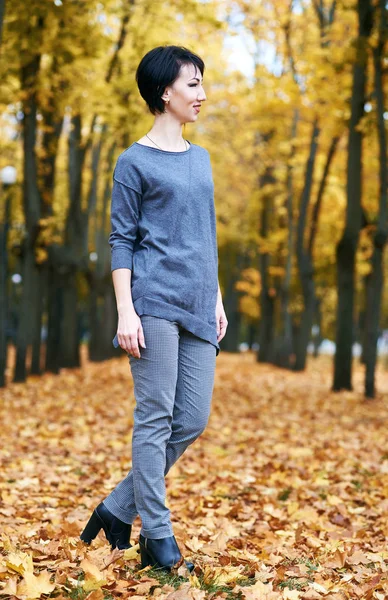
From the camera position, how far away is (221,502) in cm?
568

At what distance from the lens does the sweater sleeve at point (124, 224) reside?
3396 millimetres

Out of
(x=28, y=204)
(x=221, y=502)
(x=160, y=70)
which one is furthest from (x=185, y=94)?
(x=28, y=204)

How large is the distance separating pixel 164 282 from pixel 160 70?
92 cm

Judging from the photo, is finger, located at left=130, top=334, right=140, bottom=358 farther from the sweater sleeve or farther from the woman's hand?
the woman's hand

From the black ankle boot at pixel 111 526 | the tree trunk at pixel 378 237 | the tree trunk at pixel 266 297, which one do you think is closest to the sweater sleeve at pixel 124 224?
the black ankle boot at pixel 111 526

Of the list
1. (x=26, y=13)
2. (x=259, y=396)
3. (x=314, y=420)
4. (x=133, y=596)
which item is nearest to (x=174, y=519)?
(x=133, y=596)

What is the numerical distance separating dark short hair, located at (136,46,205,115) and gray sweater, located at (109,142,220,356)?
24cm

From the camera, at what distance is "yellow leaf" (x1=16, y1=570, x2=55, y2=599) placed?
10.1 ft

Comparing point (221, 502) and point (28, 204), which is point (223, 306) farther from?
point (221, 502)

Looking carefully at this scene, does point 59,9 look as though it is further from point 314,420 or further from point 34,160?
point 314,420

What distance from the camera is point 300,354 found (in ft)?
73.9

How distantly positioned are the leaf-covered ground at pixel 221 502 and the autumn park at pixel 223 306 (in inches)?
0.8

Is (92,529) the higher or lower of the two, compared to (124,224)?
lower

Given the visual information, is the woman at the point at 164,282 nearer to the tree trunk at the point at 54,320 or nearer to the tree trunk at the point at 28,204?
the tree trunk at the point at 28,204
